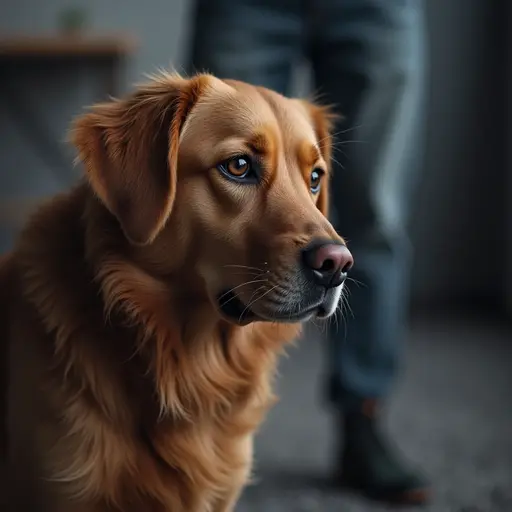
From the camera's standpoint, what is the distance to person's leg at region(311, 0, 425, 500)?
1872 mm

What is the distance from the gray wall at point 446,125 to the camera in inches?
155

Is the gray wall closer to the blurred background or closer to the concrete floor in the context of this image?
the blurred background

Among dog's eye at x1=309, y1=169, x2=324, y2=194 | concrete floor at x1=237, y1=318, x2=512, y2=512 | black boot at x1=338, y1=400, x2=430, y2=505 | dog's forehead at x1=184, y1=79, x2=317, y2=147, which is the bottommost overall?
concrete floor at x1=237, y1=318, x2=512, y2=512

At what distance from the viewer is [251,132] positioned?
129cm

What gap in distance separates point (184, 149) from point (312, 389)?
1.69 meters

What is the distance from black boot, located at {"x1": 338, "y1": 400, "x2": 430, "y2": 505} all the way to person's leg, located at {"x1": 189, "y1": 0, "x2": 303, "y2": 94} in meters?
0.80

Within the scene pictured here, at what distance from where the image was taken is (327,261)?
1208mm

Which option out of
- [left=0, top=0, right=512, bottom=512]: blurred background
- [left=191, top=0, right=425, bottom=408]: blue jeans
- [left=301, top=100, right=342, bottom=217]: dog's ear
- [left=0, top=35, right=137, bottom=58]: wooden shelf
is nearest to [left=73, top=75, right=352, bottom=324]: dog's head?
[left=301, top=100, right=342, bottom=217]: dog's ear

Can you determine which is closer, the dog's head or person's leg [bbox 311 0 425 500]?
the dog's head

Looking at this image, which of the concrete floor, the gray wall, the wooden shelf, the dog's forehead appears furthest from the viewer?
the gray wall

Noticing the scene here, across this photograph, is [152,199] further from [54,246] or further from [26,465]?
[26,465]

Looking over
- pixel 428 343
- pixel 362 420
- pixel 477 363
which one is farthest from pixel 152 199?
pixel 428 343

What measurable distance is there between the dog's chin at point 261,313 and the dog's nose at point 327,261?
39mm

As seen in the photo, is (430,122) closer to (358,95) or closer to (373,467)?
(358,95)
